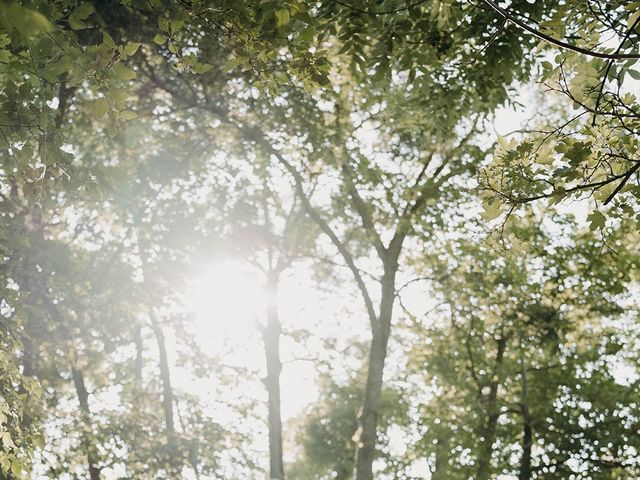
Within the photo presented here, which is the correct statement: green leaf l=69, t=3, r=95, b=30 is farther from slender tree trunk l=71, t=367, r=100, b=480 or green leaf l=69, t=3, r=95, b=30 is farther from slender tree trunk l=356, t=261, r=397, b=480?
slender tree trunk l=356, t=261, r=397, b=480

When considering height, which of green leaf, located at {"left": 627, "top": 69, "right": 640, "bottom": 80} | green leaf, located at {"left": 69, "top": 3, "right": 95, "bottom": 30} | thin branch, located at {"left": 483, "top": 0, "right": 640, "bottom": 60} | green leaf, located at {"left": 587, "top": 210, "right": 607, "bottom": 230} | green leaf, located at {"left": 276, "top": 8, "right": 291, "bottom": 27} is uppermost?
green leaf, located at {"left": 276, "top": 8, "right": 291, "bottom": 27}

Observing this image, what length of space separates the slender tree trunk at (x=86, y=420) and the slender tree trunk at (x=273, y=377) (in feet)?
28.3

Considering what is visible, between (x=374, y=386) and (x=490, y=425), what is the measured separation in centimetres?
372

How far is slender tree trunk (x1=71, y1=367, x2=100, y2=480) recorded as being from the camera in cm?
1058

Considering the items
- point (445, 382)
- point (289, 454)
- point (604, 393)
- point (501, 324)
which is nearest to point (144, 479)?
point (445, 382)

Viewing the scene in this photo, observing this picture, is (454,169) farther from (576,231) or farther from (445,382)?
(445,382)

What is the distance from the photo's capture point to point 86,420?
1091 centimetres

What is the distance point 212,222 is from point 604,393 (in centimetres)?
1177

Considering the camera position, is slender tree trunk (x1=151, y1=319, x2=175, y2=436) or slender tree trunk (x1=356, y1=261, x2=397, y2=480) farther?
slender tree trunk (x1=151, y1=319, x2=175, y2=436)

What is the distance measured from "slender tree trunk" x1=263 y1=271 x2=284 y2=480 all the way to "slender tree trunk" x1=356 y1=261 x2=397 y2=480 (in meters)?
8.62

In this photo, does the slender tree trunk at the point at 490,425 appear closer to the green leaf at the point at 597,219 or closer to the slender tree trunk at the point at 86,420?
the slender tree trunk at the point at 86,420

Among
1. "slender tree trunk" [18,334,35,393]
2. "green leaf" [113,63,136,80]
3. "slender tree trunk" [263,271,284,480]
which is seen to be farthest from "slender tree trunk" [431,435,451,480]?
"green leaf" [113,63,136,80]

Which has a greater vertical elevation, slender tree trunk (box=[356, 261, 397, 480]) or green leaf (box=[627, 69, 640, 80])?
slender tree trunk (box=[356, 261, 397, 480])

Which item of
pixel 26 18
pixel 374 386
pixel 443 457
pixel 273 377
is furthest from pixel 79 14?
pixel 273 377
